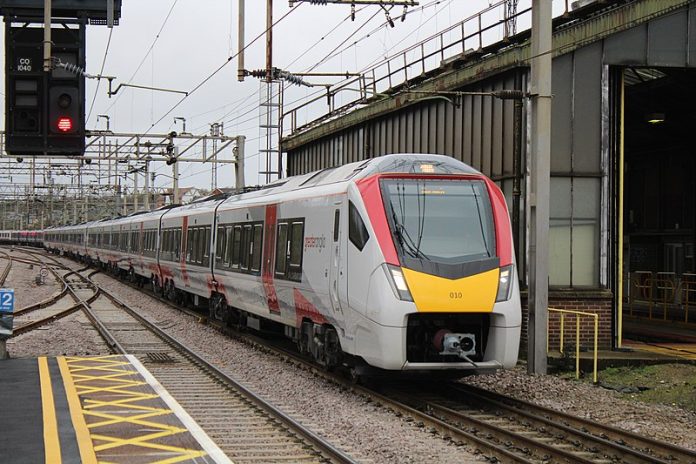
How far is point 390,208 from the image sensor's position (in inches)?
412

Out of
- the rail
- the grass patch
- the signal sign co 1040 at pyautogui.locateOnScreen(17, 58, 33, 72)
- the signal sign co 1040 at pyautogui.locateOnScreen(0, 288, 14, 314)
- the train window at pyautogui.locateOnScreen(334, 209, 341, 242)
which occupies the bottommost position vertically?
the grass patch

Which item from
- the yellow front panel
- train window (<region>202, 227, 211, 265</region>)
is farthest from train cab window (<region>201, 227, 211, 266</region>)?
the yellow front panel

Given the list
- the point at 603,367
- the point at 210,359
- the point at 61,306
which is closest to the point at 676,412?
the point at 603,367

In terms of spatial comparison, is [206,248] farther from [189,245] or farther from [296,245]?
[296,245]

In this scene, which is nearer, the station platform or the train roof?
the station platform

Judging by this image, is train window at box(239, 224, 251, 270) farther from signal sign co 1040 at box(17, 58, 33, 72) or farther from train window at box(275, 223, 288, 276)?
signal sign co 1040 at box(17, 58, 33, 72)

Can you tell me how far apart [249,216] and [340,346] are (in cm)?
549

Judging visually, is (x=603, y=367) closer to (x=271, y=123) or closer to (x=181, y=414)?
(x=181, y=414)

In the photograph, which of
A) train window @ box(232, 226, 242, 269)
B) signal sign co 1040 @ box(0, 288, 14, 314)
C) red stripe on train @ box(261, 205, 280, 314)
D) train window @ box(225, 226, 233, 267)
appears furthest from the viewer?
train window @ box(225, 226, 233, 267)

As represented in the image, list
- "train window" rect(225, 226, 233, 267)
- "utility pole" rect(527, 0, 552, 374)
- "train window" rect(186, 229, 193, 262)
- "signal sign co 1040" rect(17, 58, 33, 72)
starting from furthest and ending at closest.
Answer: "train window" rect(186, 229, 193, 262) → "train window" rect(225, 226, 233, 267) → "utility pole" rect(527, 0, 552, 374) → "signal sign co 1040" rect(17, 58, 33, 72)

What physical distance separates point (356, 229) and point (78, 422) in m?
4.10

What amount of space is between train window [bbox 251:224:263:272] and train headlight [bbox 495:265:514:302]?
234 inches

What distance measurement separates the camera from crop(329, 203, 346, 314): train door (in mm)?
11039

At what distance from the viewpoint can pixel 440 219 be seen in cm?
1059
